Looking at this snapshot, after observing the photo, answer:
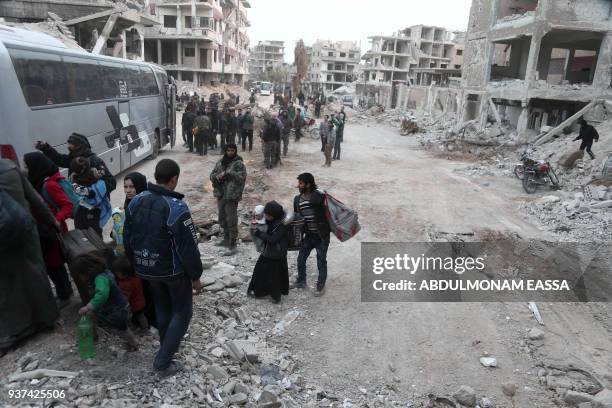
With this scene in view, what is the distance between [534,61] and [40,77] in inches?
797

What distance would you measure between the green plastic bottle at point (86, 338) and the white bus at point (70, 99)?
4811 millimetres

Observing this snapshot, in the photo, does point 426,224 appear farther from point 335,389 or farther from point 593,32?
point 593,32

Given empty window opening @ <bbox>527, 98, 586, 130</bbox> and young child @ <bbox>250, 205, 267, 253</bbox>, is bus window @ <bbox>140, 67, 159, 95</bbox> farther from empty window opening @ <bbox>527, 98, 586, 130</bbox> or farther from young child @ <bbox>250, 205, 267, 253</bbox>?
empty window opening @ <bbox>527, 98, 586, 130</bbox>

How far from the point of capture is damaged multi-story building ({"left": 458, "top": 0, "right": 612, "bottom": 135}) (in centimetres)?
1977

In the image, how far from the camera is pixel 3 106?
22.7ft

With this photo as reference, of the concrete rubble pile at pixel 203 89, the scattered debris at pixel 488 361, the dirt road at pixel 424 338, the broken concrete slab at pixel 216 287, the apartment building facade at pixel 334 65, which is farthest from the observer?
the apartment building facade at pixel 334 65

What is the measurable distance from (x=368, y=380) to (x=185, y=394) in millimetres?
1827

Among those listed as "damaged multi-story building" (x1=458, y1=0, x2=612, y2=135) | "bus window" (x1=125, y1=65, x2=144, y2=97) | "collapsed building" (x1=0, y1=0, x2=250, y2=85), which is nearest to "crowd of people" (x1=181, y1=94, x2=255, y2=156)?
"bus window" (x1=125, y1=65, x2=144, y2=97)

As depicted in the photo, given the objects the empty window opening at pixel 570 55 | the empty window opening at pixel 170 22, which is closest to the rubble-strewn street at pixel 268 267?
the empty window opening at pixel 570 55

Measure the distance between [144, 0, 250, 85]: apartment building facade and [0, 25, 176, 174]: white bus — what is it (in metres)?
32.6

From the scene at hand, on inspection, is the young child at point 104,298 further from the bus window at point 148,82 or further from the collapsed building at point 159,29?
the collapsed building at point 159,29

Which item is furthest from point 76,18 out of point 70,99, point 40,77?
point 40,77

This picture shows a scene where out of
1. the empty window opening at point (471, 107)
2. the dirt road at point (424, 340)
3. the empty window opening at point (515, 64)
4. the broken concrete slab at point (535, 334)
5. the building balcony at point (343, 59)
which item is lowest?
the dirt road at point (424, 340)

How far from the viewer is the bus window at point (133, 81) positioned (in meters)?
12.6
